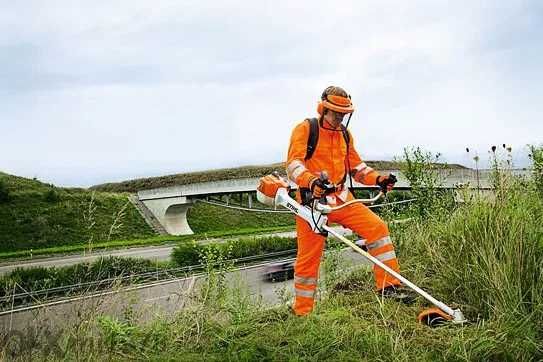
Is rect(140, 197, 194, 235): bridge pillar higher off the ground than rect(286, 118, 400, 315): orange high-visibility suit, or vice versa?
rect(286, 118, 400, 315): orange high-visibility suit

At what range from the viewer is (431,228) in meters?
6.30

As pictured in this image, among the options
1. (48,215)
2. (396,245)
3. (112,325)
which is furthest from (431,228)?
(48,215)

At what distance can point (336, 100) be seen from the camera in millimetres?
4863

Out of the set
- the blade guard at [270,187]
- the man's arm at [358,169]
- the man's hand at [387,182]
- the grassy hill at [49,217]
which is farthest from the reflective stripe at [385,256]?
the grassy hill at [49,217]

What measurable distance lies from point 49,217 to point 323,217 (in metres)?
31.2

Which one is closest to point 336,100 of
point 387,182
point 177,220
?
point 387,182

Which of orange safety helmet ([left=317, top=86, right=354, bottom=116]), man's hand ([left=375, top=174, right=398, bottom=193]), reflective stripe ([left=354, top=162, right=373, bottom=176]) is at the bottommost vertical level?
man's hand ([left=375, top=174, right=398, bottom=193])

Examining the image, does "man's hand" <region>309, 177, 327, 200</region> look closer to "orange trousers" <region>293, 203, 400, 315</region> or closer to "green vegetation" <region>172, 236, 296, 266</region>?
"orange trousers" <region>293, 203, 400, 315</region>

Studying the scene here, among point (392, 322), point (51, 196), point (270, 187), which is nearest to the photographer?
point (392, 322)

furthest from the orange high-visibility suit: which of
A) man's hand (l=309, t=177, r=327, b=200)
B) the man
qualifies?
man's hand (l=309, t=177, r=327, b=200)

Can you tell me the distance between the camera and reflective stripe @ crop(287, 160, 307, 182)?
15.3ft

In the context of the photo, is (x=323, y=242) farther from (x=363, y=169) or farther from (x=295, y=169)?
(x=363, y=169)

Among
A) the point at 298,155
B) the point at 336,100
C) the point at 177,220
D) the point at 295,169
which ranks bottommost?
the point at 177,220

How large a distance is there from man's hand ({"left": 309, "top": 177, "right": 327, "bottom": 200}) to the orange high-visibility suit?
143mm
